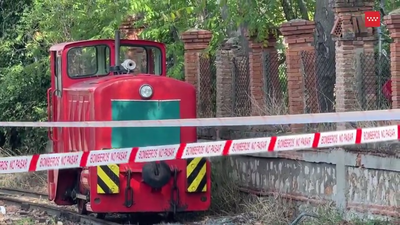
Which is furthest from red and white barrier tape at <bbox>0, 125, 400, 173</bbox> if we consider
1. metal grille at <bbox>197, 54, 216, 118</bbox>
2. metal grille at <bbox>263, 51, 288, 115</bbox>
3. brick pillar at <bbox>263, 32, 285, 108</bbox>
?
metal grille at <bbox>197, 54, 216, 118</bbox>

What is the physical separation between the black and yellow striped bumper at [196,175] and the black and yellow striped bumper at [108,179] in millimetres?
1094

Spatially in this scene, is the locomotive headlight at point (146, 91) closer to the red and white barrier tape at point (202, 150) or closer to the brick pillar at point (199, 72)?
the red and white barrier tape at point (202, 150)

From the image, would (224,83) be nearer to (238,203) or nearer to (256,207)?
(238,203)

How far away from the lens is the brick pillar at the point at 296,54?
47.2 ft

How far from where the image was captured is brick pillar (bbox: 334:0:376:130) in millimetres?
13414

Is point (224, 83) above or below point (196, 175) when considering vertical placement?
above

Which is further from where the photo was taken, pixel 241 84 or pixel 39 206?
pixel 241 84

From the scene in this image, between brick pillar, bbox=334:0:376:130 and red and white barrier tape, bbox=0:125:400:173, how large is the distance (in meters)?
3.19

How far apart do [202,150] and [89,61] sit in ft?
14.4

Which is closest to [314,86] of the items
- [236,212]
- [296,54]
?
[296,54]

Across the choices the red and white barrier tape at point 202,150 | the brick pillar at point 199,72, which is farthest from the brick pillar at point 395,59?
the brick pillar at point 199,72

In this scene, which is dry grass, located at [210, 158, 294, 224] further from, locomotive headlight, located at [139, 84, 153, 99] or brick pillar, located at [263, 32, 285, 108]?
locomotive headlight, located at [139, 84, 153, 99]

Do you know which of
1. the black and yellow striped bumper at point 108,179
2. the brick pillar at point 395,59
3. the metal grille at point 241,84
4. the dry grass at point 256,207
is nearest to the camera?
the dry grass at point 256,207

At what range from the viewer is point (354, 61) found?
13.5 meters
